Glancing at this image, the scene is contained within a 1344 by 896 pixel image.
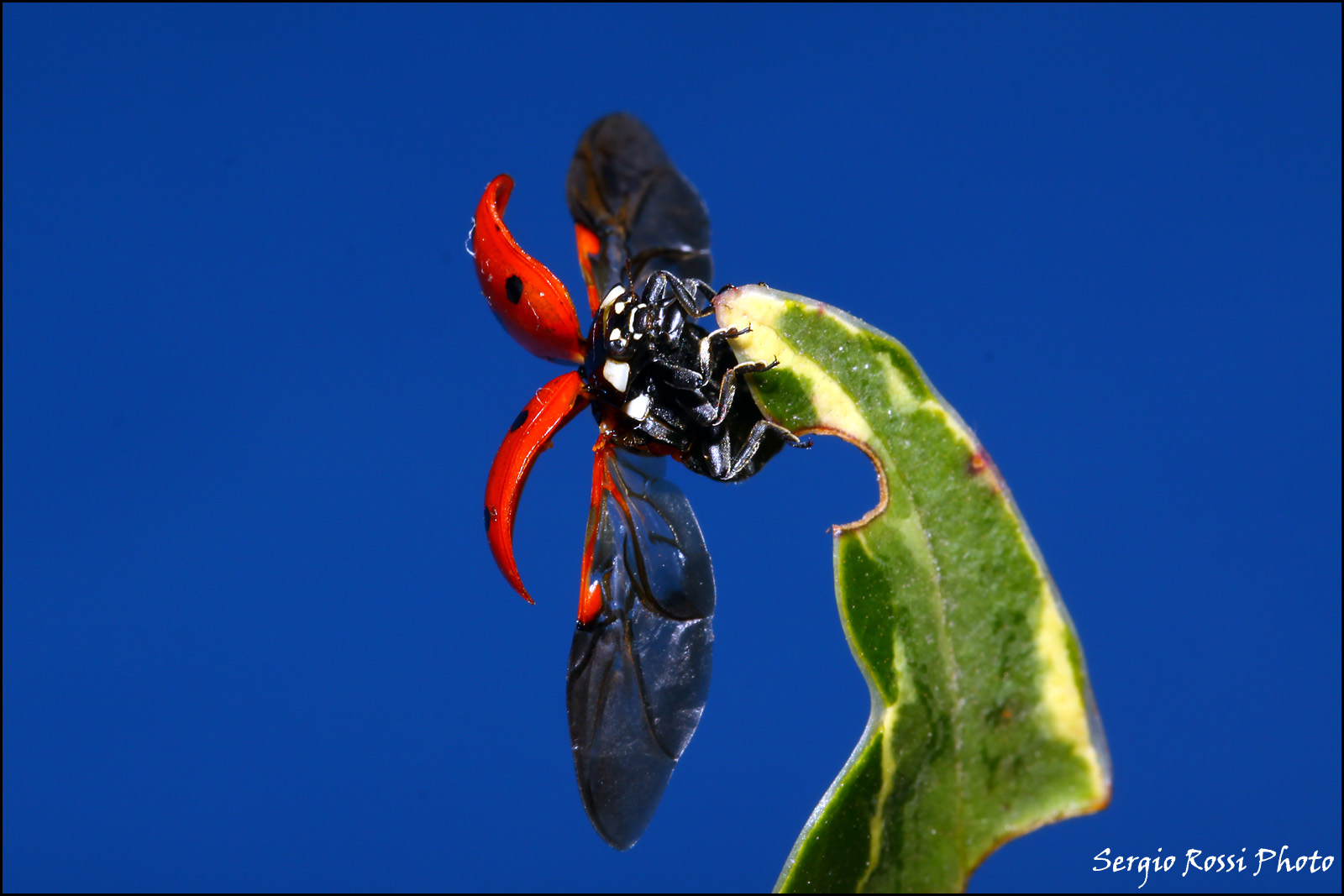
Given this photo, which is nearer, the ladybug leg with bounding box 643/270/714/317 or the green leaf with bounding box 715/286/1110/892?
the green leaf with bounding box 715/286/1110/892

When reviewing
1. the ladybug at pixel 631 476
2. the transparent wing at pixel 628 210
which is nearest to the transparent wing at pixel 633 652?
the ladybug at pixel 631 476

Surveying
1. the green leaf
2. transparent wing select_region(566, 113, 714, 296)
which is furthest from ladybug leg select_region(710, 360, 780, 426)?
transparent wing select_region(566, 113, 714, 296)

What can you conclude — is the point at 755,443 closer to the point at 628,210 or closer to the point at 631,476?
the point at 631,476

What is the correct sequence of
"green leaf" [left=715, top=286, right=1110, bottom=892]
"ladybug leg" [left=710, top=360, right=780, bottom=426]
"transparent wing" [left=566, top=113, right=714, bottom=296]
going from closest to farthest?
"green leaf" [left=715, top=286, right=1110, bottom=892] → "ladybug leg" [left=710, top=360, right=780, bottom=426] → "transparent wing" [left=566, top=113, right=714, bottom=296]

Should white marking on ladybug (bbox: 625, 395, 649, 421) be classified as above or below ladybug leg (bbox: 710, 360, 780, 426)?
above

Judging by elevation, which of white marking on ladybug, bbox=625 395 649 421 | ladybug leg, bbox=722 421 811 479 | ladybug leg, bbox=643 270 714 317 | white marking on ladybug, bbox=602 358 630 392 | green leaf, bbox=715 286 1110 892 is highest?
ladybug leg, bbox=643 270 714 317

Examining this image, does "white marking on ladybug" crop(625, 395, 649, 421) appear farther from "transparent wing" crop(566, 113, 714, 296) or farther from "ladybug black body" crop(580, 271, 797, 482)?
"transparent wing" crop(566, 113, 714, 296)

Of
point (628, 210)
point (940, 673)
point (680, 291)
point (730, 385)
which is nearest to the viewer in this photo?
point (940, 673)

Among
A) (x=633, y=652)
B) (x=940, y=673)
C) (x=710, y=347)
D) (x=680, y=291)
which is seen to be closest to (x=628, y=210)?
(x=680, y=291)
